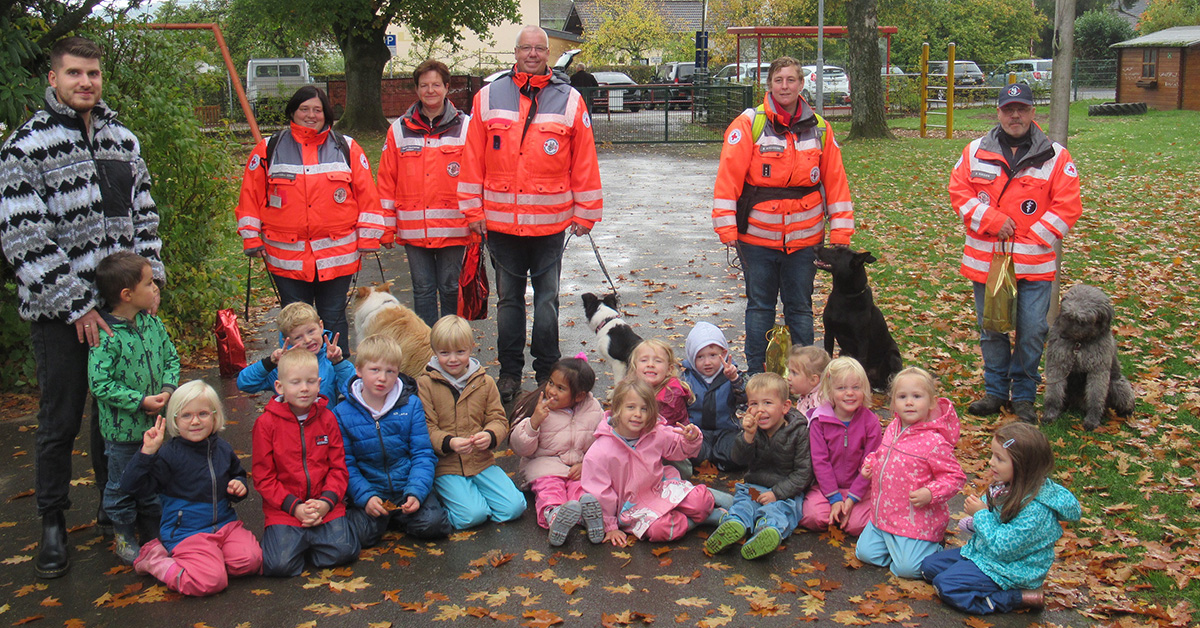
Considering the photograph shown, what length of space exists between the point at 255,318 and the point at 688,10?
73.2 m

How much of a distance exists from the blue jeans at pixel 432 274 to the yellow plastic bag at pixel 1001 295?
3.42 metres

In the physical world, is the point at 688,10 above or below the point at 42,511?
above

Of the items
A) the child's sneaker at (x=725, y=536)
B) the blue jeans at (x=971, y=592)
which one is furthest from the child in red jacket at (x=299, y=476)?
the blue jeans at (x=971, y=592)

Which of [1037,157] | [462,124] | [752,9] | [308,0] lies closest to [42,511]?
[462,124]

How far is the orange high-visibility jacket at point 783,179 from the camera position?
628cm

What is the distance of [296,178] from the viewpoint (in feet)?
19.8

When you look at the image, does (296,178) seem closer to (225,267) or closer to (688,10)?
(225,267)

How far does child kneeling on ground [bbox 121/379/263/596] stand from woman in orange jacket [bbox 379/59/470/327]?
7.97ft

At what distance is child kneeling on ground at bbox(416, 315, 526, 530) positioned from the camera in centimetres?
513

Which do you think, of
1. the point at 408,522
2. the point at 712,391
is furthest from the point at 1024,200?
the point at 408,522

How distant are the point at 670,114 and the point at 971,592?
2336 centimetres

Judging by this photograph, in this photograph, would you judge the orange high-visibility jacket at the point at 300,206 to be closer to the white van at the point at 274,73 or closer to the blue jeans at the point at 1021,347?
the blue jeans at the point at 1021,347

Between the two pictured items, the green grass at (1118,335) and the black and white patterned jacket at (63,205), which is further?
the green grass at (1118,335)

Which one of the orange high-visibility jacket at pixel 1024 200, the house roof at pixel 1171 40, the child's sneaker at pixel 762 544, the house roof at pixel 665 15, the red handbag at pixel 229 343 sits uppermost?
the house roof at pixel 665 15
